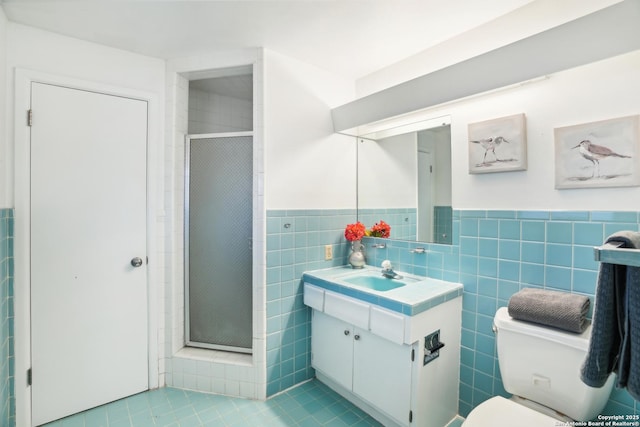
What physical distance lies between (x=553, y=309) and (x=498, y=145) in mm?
875

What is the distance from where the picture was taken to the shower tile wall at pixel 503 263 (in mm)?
1400

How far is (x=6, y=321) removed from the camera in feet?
5.53

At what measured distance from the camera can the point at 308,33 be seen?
1.84 meters

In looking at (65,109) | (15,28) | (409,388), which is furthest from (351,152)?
(15,28)

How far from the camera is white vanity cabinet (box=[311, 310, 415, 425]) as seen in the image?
5.30 feet

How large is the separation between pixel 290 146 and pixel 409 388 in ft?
5.42

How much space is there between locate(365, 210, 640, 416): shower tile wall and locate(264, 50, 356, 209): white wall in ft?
2.86

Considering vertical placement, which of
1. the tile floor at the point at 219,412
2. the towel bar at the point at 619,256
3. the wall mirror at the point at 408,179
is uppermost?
the wall mirror at the point at 408,179

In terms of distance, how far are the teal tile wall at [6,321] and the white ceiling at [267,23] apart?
1.13 metres

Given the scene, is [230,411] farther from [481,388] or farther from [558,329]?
[558,329]

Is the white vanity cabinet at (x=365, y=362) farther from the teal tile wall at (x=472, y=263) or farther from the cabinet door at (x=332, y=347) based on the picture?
the teal tile wall at (x=472, y=263)

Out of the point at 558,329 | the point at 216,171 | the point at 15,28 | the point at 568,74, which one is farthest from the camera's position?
the point at 216,171

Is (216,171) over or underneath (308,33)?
underneath

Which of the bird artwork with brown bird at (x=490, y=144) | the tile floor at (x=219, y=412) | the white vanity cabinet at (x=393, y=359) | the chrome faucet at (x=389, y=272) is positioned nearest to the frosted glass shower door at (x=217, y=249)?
the tile floor at (x=219, y=412)
